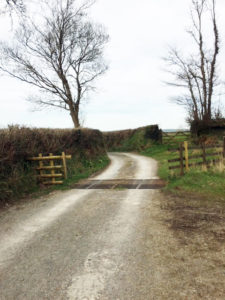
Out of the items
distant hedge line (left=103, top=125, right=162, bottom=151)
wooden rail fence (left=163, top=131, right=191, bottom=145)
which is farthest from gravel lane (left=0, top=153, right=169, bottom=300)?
distant hedge line (left=103, top=125, right=162, bottom=151)

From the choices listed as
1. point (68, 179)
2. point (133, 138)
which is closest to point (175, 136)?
point (133, 138)

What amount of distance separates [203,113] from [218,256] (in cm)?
2349

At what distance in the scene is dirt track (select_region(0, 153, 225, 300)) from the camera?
3156mm

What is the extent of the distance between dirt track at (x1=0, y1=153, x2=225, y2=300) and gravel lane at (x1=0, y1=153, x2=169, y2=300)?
1 cm

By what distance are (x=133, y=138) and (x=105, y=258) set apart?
96.6 feet

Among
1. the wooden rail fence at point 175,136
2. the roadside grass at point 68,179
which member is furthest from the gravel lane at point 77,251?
the wooden rail fence at point 175,136

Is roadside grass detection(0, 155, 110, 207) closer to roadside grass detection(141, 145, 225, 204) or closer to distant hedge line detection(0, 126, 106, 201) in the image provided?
distant hedge line detection(0, 126, 106, 201)

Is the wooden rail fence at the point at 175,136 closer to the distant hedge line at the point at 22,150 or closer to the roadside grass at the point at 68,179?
the roadside grass at the point at 68,179

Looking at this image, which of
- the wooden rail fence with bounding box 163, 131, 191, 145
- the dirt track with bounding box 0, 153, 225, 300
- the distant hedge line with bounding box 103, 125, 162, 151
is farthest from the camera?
the distant hedge line with bounding box 103, 125, 162, 151

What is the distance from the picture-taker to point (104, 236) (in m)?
4.96

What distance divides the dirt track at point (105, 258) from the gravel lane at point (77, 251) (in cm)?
1

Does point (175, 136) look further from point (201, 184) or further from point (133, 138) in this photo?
point (201, 184)

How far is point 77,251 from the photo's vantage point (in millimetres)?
4328

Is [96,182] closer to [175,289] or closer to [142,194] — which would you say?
[142,194]
